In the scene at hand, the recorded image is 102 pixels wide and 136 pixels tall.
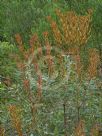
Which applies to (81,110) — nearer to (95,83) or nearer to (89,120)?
(89,120)

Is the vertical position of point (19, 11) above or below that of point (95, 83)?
above

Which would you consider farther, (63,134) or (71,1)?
(71,1)

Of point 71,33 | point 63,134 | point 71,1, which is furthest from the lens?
point 71,1

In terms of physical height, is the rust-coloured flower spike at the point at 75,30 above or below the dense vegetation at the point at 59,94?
above

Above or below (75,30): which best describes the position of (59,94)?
below

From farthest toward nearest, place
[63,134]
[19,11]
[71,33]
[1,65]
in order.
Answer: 1. [19,11]
2. [1,65]
3. [71,33]
4. [63,134]

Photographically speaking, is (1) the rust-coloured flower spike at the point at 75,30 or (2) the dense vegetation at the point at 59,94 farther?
(1) the rust-coloured flower spike at the point at 75,30

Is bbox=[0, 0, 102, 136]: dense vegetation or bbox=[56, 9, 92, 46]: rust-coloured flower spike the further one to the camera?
bbox=[56, 9, 92, 46]: rust-coloured flower spike

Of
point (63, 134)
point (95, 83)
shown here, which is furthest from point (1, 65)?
point (63, 134)

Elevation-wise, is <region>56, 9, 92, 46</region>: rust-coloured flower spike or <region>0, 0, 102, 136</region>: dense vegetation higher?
<region>56, 9, 92, 46</region>: rust-coloured flower spike

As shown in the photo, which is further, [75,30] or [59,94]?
[59,94]

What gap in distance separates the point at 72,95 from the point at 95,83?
1.54 ft

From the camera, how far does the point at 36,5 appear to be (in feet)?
29.4

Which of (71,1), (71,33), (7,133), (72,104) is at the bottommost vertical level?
(7,133)
